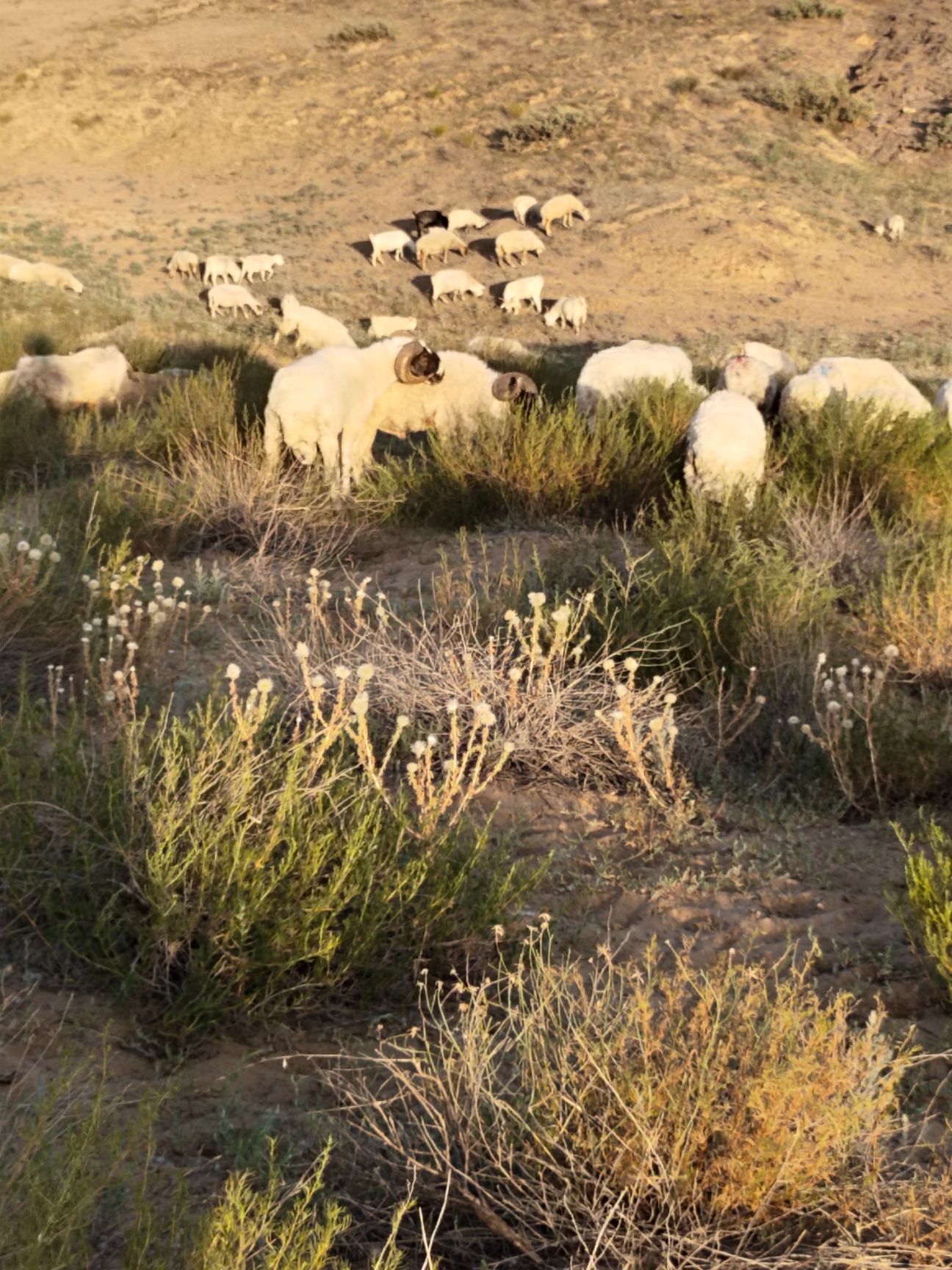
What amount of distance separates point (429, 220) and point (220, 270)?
3.79 m

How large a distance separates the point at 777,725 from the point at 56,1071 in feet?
9.70

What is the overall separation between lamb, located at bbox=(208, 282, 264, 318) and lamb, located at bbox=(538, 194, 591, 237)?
17.6ft

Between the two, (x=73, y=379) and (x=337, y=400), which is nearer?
(x=337, y=400)

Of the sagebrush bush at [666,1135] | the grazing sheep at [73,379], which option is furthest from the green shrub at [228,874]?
the grazing sheep at [73,379]

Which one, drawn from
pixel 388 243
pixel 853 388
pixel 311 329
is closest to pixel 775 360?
pixel 853 388

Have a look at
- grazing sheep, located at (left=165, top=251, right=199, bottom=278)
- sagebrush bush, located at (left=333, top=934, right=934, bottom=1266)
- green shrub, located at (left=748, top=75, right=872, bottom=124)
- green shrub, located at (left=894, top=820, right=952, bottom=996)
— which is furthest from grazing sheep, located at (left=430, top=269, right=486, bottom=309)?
sagebrush bush, located at (left=333, top=934, right=934, bottom=1266)

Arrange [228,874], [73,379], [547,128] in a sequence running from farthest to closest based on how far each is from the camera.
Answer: [547,128] → [73,379] → [228,874]

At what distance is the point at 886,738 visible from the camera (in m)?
4.49

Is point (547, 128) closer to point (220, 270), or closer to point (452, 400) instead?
point (220, 270)

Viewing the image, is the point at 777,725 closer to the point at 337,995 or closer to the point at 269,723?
the point at 269,723

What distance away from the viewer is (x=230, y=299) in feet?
57.2

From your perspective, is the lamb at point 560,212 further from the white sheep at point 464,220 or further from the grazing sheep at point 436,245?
the grazing sheep at point 436,245

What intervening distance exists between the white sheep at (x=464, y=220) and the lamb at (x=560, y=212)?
1.02 meters

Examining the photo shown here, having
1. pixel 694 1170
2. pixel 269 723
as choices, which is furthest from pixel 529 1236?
pixel 269 723
